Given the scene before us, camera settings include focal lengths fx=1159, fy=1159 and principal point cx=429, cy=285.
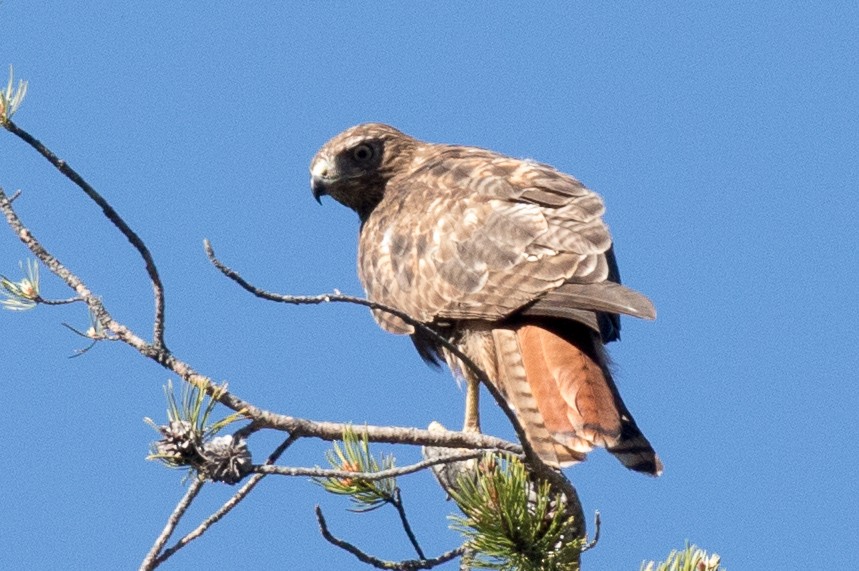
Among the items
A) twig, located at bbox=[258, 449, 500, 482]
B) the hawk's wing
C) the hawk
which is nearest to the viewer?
twig, located at bbox=[258, 449, 500, 482]

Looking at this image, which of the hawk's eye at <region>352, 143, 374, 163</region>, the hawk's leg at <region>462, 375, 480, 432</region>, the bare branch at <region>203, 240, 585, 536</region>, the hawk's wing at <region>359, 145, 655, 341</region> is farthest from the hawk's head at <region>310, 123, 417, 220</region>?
the bare branch at <region>203, 240, 585, 536</region>

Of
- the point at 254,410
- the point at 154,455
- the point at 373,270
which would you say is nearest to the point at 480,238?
the point at 373,270

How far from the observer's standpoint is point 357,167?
223 inches

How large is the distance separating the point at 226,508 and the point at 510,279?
5.52ft

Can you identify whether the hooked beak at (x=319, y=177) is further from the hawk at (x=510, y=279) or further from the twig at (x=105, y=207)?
the twig at (x=105, y=207)

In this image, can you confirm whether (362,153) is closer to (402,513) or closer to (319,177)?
(319,177)

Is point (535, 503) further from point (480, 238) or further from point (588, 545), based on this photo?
point (480, 238)

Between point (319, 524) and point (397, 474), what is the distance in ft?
0.79

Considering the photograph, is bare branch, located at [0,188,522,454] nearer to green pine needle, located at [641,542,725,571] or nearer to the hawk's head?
green pine needle, located at [641,542,725,571]

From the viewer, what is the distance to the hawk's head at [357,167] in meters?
5.62

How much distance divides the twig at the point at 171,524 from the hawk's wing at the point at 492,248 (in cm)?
150

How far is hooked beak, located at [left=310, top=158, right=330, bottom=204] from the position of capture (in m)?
5.61

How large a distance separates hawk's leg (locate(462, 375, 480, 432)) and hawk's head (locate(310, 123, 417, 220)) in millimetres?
1401

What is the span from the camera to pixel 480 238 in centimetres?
452
